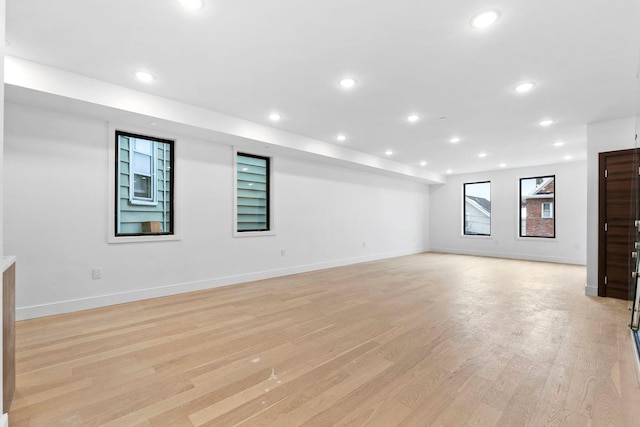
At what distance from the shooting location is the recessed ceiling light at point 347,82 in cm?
324

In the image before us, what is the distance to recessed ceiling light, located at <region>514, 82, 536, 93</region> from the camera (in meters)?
3.28

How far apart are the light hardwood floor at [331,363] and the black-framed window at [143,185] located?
3.64 ft

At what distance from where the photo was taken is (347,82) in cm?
331

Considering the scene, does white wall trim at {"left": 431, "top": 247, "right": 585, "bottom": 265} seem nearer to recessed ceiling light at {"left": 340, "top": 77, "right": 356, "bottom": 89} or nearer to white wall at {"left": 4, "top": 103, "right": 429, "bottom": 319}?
white wall at {"left": 4, "top": 103, "right": 429, "bottom": 319}

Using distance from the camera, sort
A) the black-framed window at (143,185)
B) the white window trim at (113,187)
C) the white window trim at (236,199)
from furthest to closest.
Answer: the white window trim at (236,199) < the black-framed window at (143,185) < the white window trim at (113,187)

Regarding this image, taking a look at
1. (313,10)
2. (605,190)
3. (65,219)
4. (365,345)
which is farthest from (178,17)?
(605,190)

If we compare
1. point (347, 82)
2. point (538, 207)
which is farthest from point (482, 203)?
point (347, 82)

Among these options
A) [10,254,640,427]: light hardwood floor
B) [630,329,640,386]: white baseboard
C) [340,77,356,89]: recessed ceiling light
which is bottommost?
[10,254,640,427]: light hardwood floor

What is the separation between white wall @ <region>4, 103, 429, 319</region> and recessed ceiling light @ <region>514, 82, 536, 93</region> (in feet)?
12.8

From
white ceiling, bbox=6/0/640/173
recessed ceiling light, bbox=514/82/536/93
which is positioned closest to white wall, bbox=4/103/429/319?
white ceiling, bbox=6/0/640/173

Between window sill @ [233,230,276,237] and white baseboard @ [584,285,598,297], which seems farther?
window sill @ [233,230,276,237]

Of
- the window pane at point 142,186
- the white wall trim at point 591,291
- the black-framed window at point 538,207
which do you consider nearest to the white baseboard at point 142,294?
the window pane at point 142,186

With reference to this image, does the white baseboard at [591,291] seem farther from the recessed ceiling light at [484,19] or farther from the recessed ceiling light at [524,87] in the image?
the recessed ceiling light at [484,19]

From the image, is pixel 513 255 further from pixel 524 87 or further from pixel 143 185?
pixel 143 185
